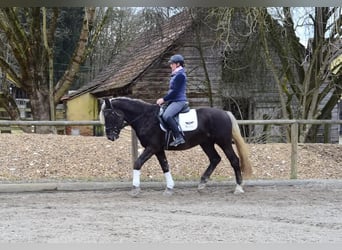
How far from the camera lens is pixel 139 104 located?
6027 mm

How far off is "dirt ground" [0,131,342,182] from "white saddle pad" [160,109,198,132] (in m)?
1.48

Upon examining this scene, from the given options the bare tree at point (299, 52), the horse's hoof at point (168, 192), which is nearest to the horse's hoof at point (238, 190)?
the horse's hoof at point (168, 192)

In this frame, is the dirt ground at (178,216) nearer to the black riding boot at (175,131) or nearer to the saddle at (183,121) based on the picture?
the black riding boot at (175,131)

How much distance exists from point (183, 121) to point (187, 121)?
57 millimetres

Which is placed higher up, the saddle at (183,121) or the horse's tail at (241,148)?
the saddle at (183,121)

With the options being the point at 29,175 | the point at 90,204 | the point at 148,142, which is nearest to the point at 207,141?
the point at 148,142

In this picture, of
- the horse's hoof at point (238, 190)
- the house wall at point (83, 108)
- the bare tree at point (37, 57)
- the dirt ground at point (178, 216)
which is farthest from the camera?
the house wall at point (83, 108)

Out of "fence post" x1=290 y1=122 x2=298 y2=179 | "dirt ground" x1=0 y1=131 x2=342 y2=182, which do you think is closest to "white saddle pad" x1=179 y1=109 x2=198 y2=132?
"dirt ground" x1=0 y1=131 x2=342 y2=182

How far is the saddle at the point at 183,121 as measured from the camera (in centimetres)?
586

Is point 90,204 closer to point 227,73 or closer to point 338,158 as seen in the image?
point 338,158

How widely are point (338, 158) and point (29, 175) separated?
20.4 ft

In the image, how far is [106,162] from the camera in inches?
314

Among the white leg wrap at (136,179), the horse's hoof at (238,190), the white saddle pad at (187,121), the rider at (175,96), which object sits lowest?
the horse's hoof at (238,190)

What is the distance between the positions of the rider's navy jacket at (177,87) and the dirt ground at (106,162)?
5.87 ft
